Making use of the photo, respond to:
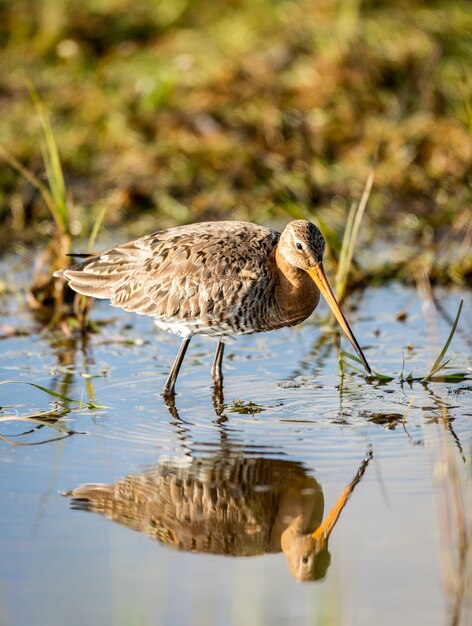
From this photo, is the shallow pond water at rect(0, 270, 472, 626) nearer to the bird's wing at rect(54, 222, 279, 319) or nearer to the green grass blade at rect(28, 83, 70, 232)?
the bird's wing at rect(54, 222, 279, 319)

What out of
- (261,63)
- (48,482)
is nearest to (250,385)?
(48,482)

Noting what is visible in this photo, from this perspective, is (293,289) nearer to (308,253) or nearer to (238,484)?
(308,253)

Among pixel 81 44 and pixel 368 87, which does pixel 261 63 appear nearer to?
pixel 368 87

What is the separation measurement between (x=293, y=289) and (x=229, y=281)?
0.48 m

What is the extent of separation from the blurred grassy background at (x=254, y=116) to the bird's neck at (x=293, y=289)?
2914 millimetres

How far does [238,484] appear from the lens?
22.3 ft

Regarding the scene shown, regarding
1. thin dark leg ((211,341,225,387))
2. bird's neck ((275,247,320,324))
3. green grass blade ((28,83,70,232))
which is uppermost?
green grass blade ((28,83,70,232))

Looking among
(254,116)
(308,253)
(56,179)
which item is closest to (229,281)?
(308,253)

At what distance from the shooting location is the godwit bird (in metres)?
8.62

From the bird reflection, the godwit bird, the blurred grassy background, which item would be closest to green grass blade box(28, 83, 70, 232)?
the godwit bird

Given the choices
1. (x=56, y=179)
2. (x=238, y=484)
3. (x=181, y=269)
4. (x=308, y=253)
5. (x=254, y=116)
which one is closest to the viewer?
(x=238, y=484)

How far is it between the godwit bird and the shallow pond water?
425 millimetres

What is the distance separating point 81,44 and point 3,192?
3611 millimetres

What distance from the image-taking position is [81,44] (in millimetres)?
16344
